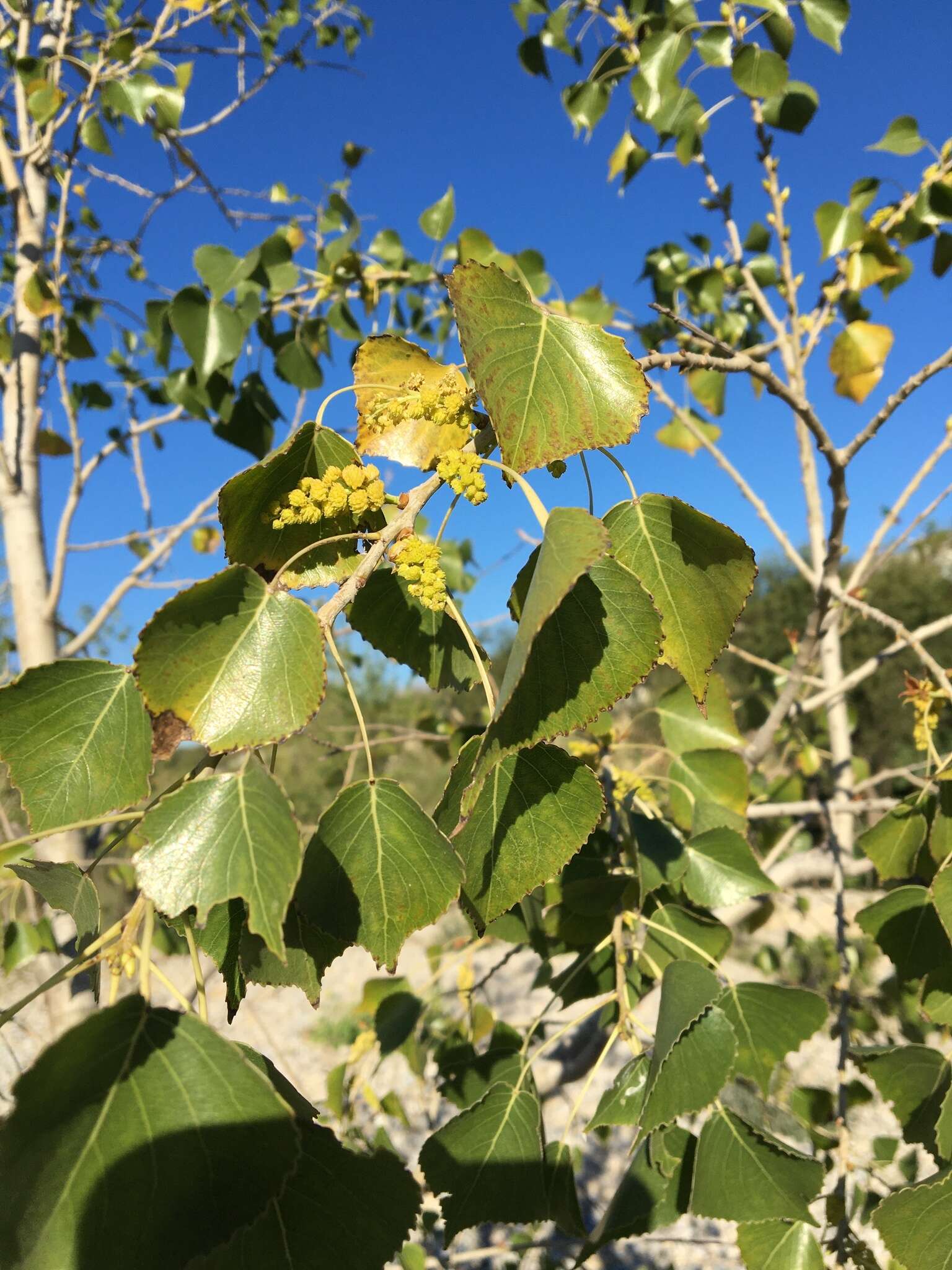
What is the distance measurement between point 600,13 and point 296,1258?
237 cm

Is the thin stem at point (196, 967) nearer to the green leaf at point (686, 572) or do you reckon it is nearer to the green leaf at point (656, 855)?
the green leaf at point (686, 572)

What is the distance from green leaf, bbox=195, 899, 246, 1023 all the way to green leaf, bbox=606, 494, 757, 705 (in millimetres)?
351

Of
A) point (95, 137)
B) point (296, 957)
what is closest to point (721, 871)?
point (296, 957)

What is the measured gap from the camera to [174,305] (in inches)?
51.6

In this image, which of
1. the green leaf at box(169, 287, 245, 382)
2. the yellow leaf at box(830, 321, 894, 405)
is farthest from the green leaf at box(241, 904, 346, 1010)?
the yellow leaf at box(830, 321, 894, 405)

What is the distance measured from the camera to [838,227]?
1469mm

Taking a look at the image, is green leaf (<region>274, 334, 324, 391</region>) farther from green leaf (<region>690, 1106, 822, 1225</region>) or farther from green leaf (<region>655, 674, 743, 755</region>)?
green leaf (<region>690, 1106, 822, 1225</region>)

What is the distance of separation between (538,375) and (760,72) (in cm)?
136

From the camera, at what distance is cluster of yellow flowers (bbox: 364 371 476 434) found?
56cm

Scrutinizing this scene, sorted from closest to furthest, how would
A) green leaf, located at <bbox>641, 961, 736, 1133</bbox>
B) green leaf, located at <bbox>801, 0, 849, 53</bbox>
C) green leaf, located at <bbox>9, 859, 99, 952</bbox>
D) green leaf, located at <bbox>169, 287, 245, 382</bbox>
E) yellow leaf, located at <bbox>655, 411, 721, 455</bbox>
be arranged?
green leaf, located at <bbox>9, 859, 99, 952</bbox>
green leaf, located at <bbox>641, 961, 736, 1133</bbox>
green leaf, located at <bbox>169, 287, 245, 382</bbox>
green leaf, located at <bbox>801, 0, 849, 53</bbox>
yellow leaf, located at <bbox>655, 411, 721, 455</bbox>

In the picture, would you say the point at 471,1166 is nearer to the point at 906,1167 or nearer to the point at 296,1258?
the point at 296,1258

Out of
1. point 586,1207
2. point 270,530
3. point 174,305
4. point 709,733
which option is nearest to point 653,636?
point 270,530

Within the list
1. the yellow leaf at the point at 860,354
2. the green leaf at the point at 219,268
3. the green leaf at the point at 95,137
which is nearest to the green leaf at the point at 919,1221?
the yellow leaf at the point at 860,354

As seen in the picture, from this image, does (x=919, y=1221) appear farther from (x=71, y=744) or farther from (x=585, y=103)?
(x=585, y=103)
